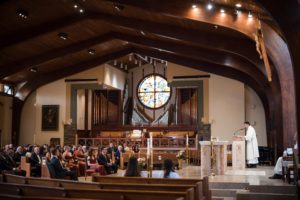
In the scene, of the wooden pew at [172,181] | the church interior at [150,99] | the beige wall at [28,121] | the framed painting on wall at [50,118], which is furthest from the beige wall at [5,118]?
the wooden pew at [172,181]

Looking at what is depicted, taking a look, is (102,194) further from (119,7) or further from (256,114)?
(256,114)

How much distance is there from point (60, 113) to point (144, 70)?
4.75 m

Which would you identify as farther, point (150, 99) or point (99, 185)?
point (150, 99)

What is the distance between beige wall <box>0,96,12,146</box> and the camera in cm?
1992

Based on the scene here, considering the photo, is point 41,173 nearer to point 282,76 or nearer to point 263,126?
point 282,76

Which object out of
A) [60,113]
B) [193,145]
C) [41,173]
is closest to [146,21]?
[41,173]

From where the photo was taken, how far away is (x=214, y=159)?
1063 centimetres

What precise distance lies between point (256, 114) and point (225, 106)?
1.32m

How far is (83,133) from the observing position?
20438 millimetres

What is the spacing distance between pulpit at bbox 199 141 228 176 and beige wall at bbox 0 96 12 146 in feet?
39.5

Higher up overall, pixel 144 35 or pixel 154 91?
pixel 144 35

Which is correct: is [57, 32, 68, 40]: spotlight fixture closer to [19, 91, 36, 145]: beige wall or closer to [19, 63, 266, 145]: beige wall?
[19, 63, 266, 145]: beige wall

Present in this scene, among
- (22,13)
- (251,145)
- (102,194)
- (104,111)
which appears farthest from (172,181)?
(104,111)

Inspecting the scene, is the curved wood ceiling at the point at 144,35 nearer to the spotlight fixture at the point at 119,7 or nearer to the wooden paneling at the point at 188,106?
the spotlight fixture at the point at 119,7
